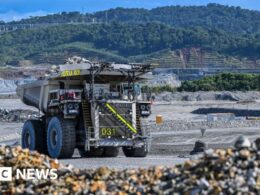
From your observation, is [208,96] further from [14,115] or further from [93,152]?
[93,152]

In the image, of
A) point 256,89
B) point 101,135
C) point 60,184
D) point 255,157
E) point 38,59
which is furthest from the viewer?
point 38,59

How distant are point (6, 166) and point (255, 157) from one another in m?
3.91

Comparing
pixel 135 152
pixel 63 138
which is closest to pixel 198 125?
pixel 135 152

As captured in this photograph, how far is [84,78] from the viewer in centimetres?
1989

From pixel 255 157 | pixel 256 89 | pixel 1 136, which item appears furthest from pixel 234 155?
pixel 256 89

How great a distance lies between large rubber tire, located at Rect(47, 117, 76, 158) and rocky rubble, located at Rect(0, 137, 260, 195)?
8179 millimetres

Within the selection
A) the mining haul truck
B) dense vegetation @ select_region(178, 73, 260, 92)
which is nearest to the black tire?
the mining haul truck

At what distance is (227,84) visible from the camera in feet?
333

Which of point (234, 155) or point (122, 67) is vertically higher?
point (122, 67)

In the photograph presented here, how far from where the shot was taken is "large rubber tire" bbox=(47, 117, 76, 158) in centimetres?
1908

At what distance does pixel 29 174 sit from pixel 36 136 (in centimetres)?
1027

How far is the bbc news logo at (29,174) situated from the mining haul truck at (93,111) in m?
8.02

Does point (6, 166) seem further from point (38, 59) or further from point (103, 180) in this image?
point (38, 59)

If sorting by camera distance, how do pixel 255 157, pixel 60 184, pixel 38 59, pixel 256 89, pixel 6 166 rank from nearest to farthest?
pixel 255 157 < pixel 60 184 < pixel 6 166 < pixel 256 89 < pixel 38 59
